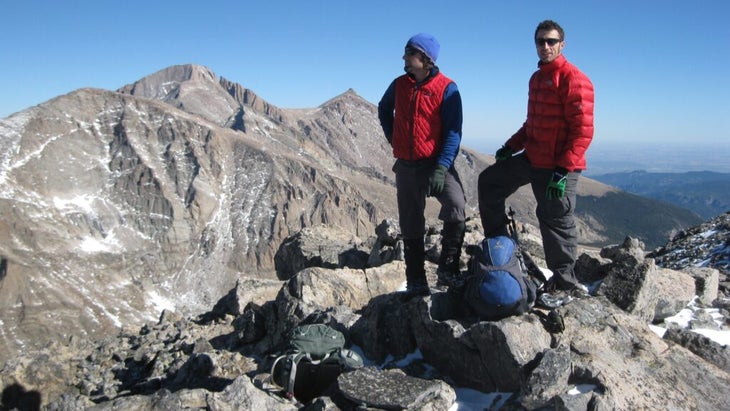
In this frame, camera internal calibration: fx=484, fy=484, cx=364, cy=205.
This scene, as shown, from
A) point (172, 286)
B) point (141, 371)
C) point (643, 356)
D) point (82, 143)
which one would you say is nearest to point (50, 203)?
point (82, 143)

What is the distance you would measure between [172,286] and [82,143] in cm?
7357

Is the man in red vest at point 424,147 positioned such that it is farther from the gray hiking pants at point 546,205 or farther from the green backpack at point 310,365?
the green backpack at point 310,365

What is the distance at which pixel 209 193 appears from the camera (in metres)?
181

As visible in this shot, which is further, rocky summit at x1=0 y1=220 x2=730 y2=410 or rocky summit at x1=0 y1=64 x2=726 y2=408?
rocky summit at x1=0 y1=64 x2=726 y2=408

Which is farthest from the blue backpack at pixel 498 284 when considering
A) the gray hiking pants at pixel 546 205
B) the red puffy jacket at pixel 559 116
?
the red puffy jacket at pixel 559 116

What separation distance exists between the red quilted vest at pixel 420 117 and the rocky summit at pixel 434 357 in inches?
95.4

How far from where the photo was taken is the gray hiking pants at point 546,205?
7.55m

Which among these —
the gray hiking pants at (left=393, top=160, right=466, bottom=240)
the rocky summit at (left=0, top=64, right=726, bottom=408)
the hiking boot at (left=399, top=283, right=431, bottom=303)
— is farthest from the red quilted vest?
the rocky summit at (left=0, top=64, right=726, bottom=408)

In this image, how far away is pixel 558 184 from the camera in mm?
7129

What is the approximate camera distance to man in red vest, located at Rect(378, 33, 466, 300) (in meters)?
7.68

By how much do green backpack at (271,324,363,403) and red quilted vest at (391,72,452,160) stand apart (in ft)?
10.9

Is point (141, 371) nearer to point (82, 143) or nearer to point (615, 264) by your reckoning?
point (615, 264)

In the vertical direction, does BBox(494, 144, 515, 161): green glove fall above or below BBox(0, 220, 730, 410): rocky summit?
above

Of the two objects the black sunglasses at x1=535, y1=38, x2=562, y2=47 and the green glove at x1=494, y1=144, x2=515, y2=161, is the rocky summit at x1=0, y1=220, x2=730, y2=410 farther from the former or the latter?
the black sunglasses at x1=535, y1=38, x2=562, y2=47
